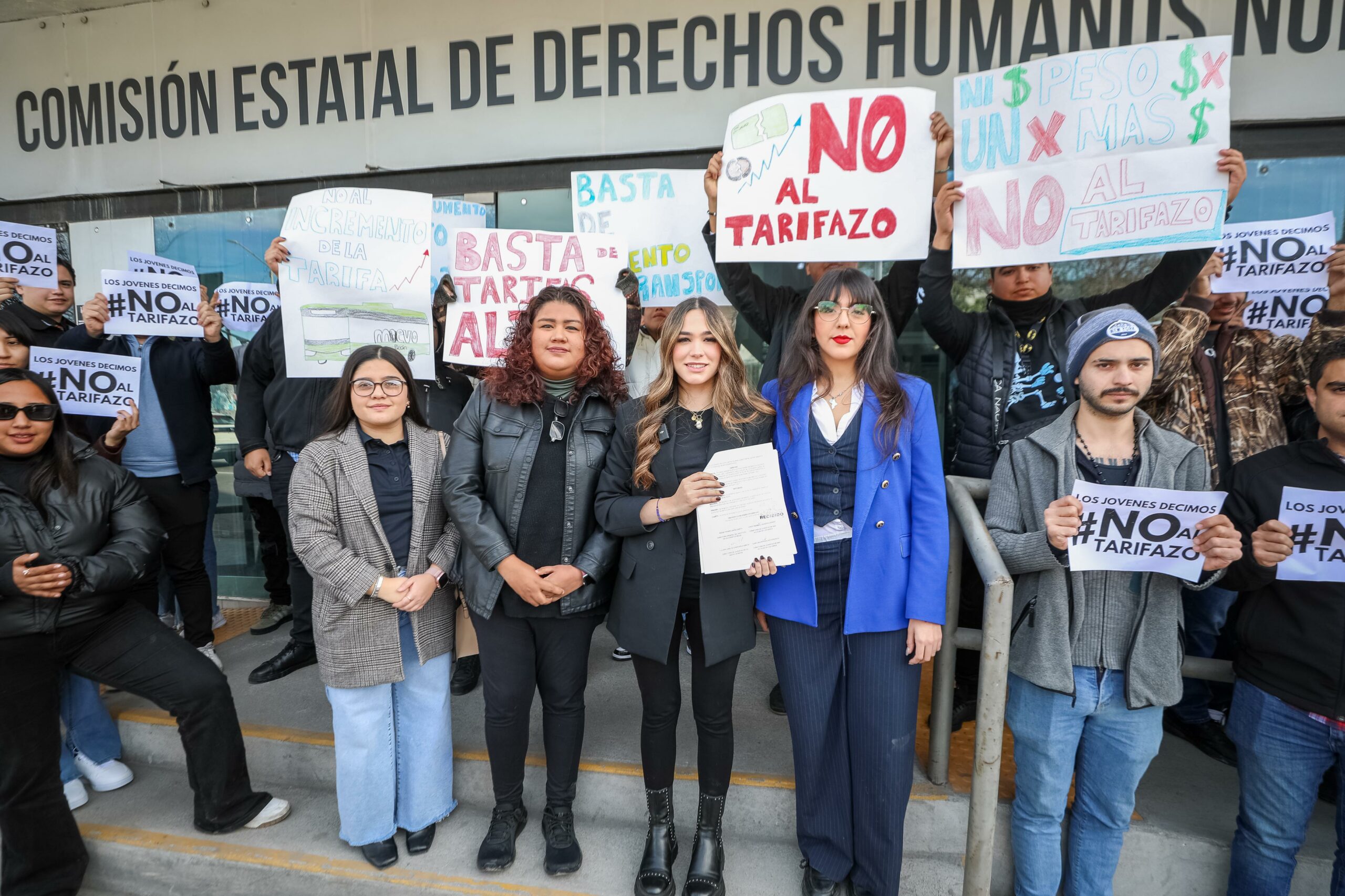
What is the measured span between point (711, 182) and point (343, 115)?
3641mm

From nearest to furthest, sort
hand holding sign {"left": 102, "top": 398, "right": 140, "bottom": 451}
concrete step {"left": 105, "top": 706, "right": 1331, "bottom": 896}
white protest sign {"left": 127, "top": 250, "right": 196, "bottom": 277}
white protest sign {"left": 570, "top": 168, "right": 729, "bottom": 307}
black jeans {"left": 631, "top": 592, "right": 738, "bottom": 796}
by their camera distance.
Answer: black jeans {"left": 631, "top": 592, "right": 738, "bottom": 796} → concrete step {"left": 105, "top": 706, "right": 1331, "bottom": 896} → hand holding sign {"left": 102, "top": 398, "right": 140, "bottom": 451} → white protest sign {"left": 570, "top": 168, "right": 729, "bottom": 307} → white protest sign {"left": 127, "top": 250, "right": 196, "bottom": 277}

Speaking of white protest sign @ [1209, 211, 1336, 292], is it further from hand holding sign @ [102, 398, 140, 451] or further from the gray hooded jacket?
hand holding sign @ [102, 398, 140, 451]

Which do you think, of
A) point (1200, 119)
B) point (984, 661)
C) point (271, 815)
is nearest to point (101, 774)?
point (271, 815)

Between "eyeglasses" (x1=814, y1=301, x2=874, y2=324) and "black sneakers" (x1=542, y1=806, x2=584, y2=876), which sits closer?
"eyeglasses" (x1=814, y1=301, x2=874, y2=324)

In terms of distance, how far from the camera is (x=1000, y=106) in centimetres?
291

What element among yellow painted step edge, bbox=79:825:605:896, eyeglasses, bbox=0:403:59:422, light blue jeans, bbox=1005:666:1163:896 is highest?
eyeglasses, bbox=0:403:59:422

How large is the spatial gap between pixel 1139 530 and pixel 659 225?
2.74m

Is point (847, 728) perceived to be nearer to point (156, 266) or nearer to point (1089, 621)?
point (1089, 621)

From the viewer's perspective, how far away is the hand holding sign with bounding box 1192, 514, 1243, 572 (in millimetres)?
2064

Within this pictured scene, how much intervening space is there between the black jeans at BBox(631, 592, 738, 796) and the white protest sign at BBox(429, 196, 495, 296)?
2626 millimetres

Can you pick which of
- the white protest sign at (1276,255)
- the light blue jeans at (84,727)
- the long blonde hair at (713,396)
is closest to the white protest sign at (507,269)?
the long blonde hair at (713,396)

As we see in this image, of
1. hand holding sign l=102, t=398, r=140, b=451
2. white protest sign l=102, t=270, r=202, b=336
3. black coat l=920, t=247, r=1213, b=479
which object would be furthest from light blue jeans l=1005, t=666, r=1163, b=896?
white protest sign l=102, t=270, r=202, b=336

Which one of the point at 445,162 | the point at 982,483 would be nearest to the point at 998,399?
the point at 982,483

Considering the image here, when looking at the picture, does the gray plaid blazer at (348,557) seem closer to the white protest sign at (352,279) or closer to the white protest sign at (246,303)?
the white protest sign at (352,279)
